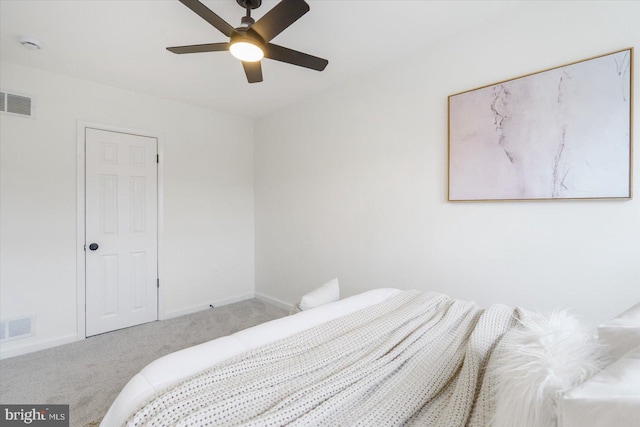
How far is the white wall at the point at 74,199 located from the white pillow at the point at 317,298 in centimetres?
241

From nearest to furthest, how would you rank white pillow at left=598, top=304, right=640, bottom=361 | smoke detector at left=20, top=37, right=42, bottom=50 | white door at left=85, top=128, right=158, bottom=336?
white pillow at left=598, top=304, right=640, bottom=361, smoke detector at left=20, top=37, right=42, bottom=50, white door at left=85, top=128, right=158, bottom=336

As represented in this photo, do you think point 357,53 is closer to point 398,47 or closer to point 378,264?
point 398,47

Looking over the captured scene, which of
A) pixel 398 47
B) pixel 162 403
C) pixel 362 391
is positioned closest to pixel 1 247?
pixel 162 403

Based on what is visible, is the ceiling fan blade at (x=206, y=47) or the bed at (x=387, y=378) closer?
the bed at (x=387, y=378)

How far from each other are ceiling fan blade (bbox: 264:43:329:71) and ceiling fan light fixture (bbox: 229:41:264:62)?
5 centimetres

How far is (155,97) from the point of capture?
10.8ft

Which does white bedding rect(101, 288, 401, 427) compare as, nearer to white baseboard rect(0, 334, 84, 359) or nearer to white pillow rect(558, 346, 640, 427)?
white pillow rect(558, 346, 640, 427)

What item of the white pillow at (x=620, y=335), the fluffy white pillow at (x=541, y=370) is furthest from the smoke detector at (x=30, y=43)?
the white pillow at (x=620, y=335)

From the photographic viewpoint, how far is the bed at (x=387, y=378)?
25.2 inches

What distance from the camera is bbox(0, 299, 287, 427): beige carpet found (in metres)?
1.92

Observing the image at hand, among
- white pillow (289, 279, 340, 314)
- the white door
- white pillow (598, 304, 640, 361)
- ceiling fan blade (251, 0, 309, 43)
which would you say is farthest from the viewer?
the white door

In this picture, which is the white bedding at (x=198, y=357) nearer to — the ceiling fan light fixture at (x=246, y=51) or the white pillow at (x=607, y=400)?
the white pillow at (x=607, y=400)

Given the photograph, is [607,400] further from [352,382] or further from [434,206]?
[434,206]

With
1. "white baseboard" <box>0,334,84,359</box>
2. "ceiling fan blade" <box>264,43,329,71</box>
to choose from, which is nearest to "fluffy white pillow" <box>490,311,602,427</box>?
"ceiling fan blade" <box>264,43,329,71</box>
